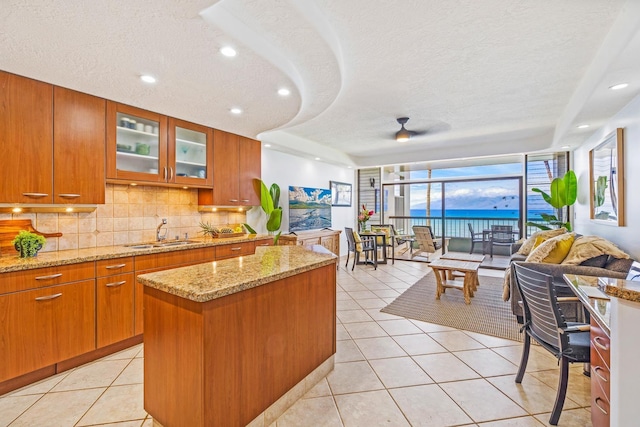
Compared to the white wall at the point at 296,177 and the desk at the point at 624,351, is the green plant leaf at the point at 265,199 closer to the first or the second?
the white wall at the point at 296,177

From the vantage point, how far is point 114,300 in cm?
253

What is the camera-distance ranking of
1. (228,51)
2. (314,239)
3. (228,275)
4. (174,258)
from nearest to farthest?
(228,275), (228,51), (174,258), (314,239)

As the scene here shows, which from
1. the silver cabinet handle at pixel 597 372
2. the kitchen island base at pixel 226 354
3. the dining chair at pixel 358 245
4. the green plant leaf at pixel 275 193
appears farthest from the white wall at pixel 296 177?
the silver cabinet handle at pixel 597 372

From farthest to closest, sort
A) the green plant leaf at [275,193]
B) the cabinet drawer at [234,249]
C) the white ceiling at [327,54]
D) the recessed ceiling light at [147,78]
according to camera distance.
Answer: the green plant leaf at [275,193] < the cabinet drawer at [234,249] < the recessed ceiling light at [147,78] < the white ceiling at [327,54]

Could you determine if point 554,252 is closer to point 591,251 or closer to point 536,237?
point 591,251

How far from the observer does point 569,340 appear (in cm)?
179

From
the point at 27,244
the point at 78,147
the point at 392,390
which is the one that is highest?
the point at 78,147

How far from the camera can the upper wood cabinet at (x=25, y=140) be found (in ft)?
7.20

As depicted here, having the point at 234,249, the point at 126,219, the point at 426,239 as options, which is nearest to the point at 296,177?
the point at 234,249

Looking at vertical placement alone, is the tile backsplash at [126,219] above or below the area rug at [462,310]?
above

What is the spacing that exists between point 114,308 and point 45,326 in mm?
453

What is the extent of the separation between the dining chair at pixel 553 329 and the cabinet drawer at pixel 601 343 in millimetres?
166

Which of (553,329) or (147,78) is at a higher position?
(147,78)

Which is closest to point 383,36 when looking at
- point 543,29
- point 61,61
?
point 543,29
